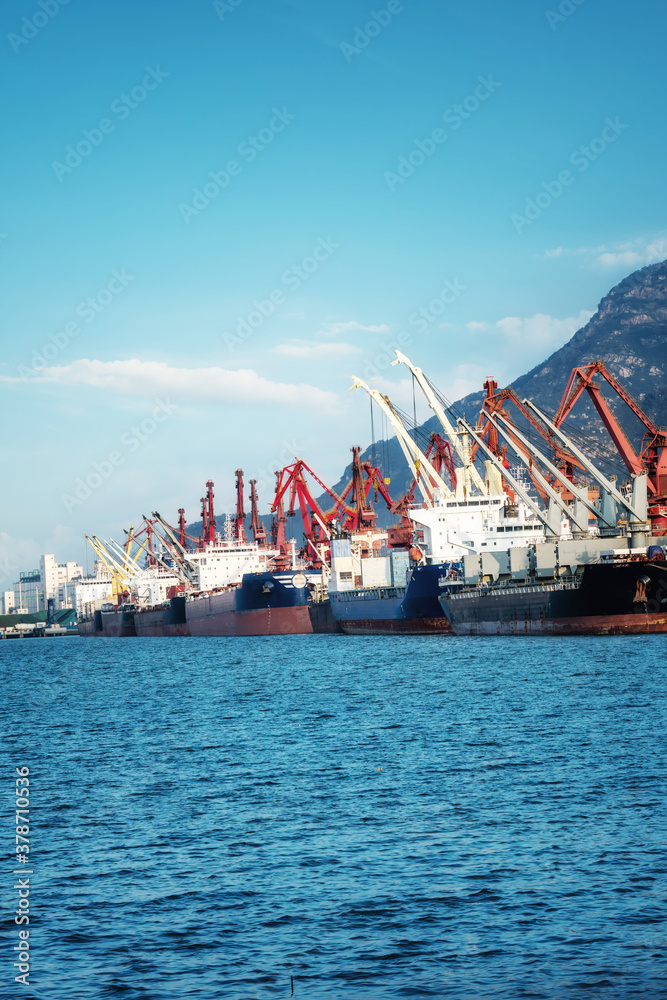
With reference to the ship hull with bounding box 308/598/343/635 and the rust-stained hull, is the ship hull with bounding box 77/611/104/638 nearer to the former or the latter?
the rust-stained hull

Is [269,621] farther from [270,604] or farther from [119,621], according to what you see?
[119,621]

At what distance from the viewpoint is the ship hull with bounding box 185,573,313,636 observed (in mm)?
112637

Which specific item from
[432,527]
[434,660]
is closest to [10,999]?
[434,660]

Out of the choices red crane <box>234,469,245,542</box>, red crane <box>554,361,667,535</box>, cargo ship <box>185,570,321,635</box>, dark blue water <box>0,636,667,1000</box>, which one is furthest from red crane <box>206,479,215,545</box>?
dark blue water <box>0,636,667,1000</box>

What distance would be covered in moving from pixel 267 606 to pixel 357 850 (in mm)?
96180

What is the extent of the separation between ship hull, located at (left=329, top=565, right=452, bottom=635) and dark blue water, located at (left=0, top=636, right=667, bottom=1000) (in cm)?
4217

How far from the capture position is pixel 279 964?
13023 millimetres

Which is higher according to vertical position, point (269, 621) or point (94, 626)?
point (269, 621)

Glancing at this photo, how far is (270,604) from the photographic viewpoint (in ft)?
373

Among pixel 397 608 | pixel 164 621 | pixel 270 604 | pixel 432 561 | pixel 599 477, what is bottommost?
pixel 164 621

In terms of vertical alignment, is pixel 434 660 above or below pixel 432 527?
below

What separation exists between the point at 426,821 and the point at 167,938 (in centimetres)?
708

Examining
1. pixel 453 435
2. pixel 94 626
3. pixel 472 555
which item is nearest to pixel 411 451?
pixel 453 435

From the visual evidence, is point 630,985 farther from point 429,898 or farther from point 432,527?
point 432,527
